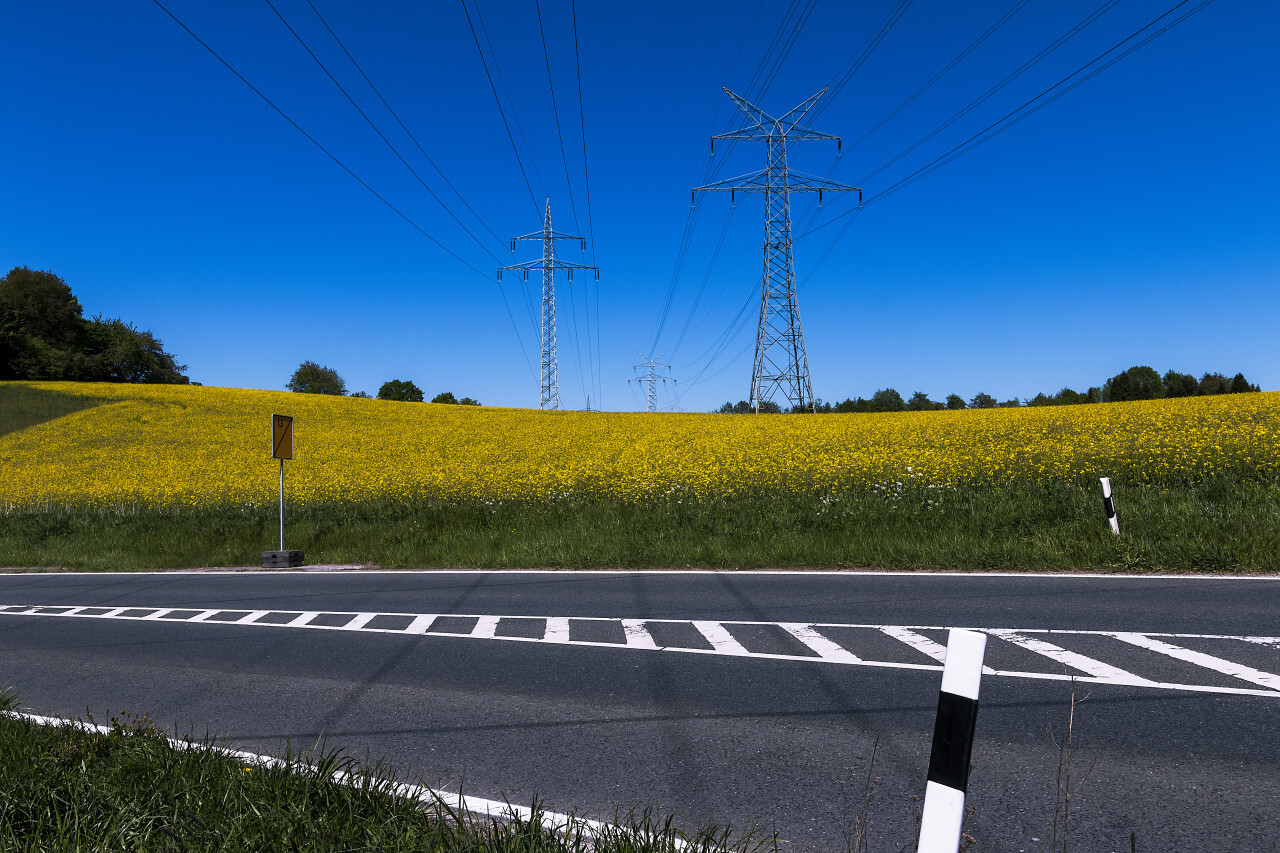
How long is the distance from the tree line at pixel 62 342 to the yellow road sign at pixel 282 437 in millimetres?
56868

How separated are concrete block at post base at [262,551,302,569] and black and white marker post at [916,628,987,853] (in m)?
13.3

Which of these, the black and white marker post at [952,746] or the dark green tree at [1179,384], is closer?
the black and white marker post at [952,746]

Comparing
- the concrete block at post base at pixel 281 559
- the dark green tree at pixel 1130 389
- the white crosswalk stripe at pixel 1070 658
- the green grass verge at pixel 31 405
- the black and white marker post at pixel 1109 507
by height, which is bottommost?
the concrete block at post base at pixel 281 559

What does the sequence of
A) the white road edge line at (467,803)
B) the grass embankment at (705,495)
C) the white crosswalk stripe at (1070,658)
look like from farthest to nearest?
the grass embankment at (705,495) < the white crosswalk stripe at (1070,658) < the white road edge line at (467,803)

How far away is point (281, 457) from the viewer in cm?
1459

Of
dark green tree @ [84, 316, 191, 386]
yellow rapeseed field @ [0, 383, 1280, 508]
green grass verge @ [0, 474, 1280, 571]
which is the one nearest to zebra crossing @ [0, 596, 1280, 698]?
green grass verge @ [0, 474, 1280, 571]

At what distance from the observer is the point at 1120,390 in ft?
184

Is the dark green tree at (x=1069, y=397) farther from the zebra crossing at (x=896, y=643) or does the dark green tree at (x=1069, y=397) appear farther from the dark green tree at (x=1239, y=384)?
the zebra crossing at (x=896, y=643)

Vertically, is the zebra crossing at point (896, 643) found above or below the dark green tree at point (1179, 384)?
below

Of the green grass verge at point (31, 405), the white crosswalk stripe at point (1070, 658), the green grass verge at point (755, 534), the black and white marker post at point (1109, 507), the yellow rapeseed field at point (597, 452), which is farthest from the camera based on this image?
the green grass verge at point (31, 405)

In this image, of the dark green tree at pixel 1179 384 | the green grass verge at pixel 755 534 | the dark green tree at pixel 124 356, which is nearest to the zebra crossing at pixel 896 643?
the green grass verge at pixel 755 534

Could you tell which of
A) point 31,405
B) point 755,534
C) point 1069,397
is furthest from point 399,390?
point 755,534

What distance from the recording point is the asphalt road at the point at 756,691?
3377 mm

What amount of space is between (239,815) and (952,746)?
262 centimetres
